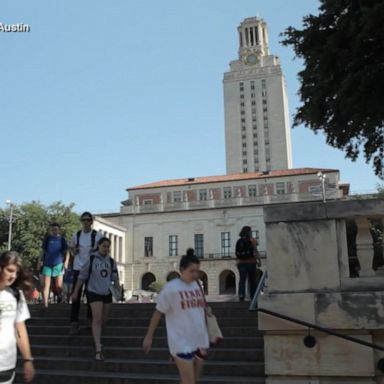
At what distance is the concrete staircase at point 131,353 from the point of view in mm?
6262

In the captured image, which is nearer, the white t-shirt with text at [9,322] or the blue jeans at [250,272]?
the white t-shirt with text at [9,322]

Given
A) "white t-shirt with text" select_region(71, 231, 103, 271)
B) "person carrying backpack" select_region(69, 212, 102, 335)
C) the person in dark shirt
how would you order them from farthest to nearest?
the person in dark shirt
"white t-shirt with text" select_region(71, 231, 103, 271)
"person carrying backpack" select_region(69, 212, 102, 335)

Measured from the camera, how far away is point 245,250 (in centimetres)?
1109

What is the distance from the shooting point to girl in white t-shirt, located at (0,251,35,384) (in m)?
3.86

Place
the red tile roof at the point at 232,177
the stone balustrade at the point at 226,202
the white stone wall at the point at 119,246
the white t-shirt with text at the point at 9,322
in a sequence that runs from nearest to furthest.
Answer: the white t-shirt with text at the point at 9,322 → the stone balustrade at the point at 226,202 → the white stone wall at the point at 119,246 → the red tile roof at the point at 232,177

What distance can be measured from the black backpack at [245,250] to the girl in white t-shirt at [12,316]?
24.2ft

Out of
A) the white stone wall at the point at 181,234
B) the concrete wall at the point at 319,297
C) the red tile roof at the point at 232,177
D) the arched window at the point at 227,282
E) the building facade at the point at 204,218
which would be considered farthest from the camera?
the red tile roof at the point at 232,177

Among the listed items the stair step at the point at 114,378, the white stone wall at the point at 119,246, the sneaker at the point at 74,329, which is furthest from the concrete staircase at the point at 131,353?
the white stone wall at the point at 119,246

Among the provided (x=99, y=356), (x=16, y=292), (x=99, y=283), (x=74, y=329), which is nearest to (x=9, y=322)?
(x=16, y=292)

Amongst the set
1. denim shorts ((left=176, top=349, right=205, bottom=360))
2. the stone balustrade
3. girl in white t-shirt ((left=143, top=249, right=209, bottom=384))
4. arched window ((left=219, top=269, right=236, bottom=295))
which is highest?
the stone balustrade

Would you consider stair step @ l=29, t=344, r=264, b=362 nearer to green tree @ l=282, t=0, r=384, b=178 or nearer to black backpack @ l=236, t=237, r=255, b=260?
black backpack @ l=236, t=237, r=255, b=260

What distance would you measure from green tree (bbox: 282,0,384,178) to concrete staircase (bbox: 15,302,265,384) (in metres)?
7.03

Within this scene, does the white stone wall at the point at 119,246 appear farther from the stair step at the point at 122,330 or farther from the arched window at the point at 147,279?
the stair step at the point at 122,330

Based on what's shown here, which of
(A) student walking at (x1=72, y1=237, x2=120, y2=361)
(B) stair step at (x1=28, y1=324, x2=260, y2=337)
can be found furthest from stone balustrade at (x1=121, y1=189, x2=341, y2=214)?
(A) student walking at (x1=72, y1=237, x2=120, y2=361)
